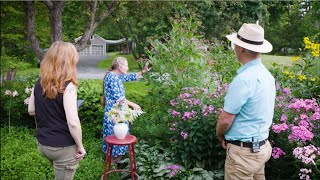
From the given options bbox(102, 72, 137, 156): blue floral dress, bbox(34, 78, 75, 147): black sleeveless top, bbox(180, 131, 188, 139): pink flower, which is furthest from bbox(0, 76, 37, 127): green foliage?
bbox(34, 78, 75, 147): black sleeveless top

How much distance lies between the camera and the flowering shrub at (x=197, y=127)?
379 cm

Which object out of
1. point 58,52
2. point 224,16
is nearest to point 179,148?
point 58,52

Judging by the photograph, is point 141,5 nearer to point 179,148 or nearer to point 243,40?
point 179,148

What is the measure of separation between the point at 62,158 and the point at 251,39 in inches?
68.4

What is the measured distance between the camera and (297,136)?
10.7ft

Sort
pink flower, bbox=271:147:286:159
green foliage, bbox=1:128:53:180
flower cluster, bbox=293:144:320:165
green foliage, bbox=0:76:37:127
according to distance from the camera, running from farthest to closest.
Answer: green foliage, bbox=0:76:37:127
green foliage, bbox=1:128:53:180
pink flower, bbox=271:147:286:159
flower cluster, bbox=293:144:320:165

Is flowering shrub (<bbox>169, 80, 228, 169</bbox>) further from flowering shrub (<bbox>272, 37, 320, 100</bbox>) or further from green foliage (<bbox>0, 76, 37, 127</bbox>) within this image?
green foliage (<bbox>0, 76, 37, 127</bbox>)

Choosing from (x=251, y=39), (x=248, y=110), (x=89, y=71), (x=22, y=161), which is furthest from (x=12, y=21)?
(x=89, y=71)

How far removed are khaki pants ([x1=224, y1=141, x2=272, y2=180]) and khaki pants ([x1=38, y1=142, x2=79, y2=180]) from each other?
1247 mm

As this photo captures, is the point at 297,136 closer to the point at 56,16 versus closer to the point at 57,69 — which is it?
the point at 57,69

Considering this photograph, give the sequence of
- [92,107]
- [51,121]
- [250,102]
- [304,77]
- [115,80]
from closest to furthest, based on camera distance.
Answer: [250,102]
[51,121]
[115,80]
[304,77]
[92,107]

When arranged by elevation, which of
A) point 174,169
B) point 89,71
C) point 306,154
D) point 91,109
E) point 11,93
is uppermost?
point 306,154

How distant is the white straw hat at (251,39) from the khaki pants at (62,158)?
5.05ft

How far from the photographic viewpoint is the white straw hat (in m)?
2.52
